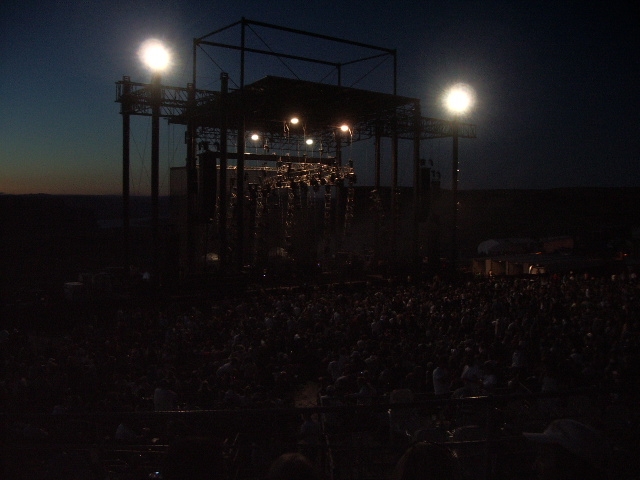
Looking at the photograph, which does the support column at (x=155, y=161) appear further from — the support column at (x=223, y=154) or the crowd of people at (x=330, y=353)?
the crowd of people at (x=330, y=353)

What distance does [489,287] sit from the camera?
680 inches

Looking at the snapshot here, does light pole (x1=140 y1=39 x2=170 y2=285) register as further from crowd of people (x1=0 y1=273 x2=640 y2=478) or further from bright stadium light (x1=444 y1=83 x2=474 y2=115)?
bright stadium light (x1=444 y1=83 x2=474 y2=115)

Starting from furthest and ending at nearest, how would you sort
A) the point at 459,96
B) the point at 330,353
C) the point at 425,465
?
the point at 459,96
the point at 330,353
the point at 425,465

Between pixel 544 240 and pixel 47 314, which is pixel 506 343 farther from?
pixel 544 240

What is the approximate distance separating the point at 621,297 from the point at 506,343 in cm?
604

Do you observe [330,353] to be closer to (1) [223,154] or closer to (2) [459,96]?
(1) [223,154]

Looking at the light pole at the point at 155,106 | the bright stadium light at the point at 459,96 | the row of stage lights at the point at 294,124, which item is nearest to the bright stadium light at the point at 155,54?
the light pole at the point at 155,106

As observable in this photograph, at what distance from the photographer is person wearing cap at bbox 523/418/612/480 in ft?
5.60

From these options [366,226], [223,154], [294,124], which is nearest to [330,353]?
[223,154]

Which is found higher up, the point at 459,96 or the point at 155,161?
the point at 459,96

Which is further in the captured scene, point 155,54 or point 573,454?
point 155,54

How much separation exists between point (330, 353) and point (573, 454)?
25.9 ft

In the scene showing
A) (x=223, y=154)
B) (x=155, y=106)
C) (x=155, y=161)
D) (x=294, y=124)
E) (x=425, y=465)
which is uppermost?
(x=294, y=124)

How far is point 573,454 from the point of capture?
1.72m
